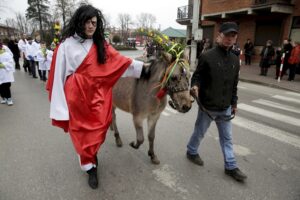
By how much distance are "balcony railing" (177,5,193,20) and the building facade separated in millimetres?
3487

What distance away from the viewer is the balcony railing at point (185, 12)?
25.3m

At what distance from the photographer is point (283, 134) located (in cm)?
492

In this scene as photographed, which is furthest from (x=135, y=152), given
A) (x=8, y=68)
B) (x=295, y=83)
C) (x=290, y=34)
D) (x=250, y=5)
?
(x=250, y=5)

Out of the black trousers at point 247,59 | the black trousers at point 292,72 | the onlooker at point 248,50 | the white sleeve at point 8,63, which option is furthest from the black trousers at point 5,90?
the black trousers at point 247,59

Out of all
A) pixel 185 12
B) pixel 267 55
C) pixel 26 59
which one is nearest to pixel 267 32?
pixel 267 55

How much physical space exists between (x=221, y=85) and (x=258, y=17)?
17.1 metres

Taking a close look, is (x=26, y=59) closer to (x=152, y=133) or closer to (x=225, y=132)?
(x=152, y=133)

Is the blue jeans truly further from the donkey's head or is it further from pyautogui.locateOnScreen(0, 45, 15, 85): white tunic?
pyautogui.locateOnScreen(0, 45, 15, 85): white tunic

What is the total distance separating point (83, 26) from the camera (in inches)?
105

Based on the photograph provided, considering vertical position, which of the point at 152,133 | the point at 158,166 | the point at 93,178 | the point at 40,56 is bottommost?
the point at 158,166

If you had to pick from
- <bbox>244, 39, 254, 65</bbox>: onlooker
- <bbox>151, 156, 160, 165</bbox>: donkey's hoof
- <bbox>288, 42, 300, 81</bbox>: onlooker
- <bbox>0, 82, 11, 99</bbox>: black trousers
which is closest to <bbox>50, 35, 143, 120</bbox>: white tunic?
<bbox>151, 156, 160, 165</bbox>: donkey's hoof

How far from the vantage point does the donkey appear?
283cm

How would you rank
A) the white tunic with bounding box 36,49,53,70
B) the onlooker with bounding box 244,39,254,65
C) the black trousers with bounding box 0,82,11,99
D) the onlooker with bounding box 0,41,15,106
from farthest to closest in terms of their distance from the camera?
the onlooker with bounding box 244,39,254,65, the white tunic with bounding box 36,49,53,70, the black trousers with bounding box 0,82,11,99, the onlooker with bounding box 0,41,15,106

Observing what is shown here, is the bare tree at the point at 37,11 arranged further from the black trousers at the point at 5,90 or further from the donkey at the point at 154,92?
the donkey at the point at 154,92
